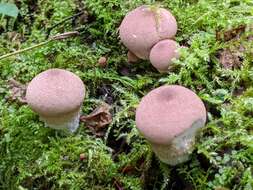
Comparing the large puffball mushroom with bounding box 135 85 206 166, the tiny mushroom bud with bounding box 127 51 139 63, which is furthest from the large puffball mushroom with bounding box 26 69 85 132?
the tiny mushroom bud with bounding box 127 51 139 63

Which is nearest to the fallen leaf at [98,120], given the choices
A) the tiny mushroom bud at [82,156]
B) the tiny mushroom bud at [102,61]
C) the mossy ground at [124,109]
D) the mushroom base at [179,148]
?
the mossy ground at [124,109]

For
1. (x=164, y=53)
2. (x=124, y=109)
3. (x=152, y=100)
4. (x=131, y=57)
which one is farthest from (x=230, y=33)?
(x=152, y=100)

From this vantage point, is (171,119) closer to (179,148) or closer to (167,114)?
(167,114)

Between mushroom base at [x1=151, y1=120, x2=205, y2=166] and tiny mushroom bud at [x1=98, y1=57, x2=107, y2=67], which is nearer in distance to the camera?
mushroom base at [x1=151, y1=120, x2=205, y2=166]

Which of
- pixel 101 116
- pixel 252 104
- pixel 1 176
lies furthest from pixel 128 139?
pixel 1 176

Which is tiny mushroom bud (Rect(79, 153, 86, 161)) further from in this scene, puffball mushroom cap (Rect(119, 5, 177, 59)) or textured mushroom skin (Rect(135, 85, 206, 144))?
puffball mushroom cap (Rect(119, 5, 177, 59))

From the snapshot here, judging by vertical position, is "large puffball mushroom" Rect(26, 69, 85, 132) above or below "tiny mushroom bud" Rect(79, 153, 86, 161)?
above

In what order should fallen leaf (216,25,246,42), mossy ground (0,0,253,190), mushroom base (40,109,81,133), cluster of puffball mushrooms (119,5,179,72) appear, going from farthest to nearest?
fallen leaf (216,25,246,42) → cluster of puffball mushrooms (119,5,179,72) → mushroom base (40,109,81,133) → mossy ground (0,0,253,190)

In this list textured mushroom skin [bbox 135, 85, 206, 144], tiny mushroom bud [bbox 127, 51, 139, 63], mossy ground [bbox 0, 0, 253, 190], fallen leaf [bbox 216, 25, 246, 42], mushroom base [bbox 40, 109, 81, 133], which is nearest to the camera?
textured mushroom skin [bbox 135, 85, 206, 144]
